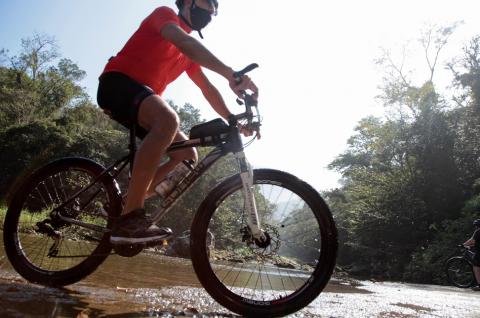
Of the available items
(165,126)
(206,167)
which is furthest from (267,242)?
(165,126)

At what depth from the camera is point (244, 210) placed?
2680mm

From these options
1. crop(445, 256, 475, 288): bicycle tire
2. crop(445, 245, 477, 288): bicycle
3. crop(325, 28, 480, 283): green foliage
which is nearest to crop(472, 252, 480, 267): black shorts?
crop(445, 245, 477, 288): bicycle

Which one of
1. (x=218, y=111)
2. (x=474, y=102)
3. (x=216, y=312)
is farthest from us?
(x=474, y=102)

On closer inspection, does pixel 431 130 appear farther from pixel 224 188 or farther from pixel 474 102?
pixel 224 188

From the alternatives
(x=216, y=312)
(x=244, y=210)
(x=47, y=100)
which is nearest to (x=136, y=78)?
(x=244, y=210)

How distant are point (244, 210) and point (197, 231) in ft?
1.16

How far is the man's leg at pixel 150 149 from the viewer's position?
8.32 ft

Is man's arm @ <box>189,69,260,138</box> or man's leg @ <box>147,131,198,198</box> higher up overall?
man's arm @ <box>189,69,260,138</box>

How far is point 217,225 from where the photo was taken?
2.57 meters

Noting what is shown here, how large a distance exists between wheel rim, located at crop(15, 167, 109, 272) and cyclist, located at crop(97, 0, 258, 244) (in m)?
0.41

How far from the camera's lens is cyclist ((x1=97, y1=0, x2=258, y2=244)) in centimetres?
253

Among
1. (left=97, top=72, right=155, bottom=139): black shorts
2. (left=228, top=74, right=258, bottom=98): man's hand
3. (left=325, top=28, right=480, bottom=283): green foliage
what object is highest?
(left=325, top=28, right=480, bottom=283): green foliage

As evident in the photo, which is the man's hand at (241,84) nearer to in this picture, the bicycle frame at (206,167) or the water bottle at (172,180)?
the bicycle frame at (206,167)

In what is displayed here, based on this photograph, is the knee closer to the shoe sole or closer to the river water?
the shoe sole
